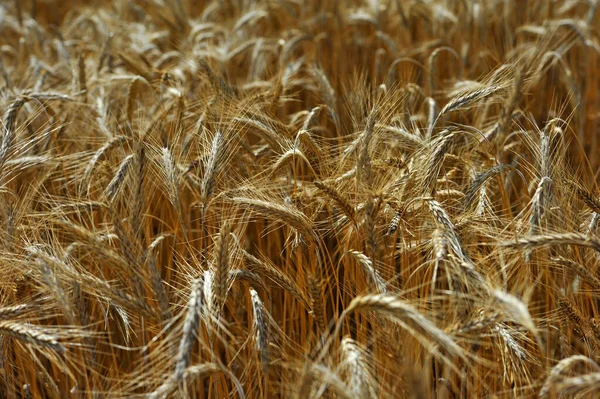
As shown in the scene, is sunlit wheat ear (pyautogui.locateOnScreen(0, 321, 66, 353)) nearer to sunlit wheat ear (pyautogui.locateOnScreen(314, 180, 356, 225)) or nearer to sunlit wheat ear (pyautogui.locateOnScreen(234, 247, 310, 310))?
sunlit wheat ear (pyautogui.locateOnScreen(234, 247, 310, 310))

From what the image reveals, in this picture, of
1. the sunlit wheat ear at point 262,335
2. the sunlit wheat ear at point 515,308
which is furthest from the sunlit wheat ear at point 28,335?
the sunlit wheat ear at point 515,308

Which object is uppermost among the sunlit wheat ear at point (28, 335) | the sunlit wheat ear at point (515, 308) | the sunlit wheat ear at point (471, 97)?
the sunlit wheat ear at point (471, 97)

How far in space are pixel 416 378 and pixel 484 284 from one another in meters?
0.42

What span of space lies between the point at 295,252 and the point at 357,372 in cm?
86

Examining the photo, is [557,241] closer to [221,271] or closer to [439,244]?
[439,244]

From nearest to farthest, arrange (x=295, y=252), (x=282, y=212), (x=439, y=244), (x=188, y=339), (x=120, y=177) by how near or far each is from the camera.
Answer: (x=188, y=339) < (x=439, y=244) < (x=282, y=212) < (x=120, y=177) < (x=295, y=252)

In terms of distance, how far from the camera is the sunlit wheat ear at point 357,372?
4.81 feet

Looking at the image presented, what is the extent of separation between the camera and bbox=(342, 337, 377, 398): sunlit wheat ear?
1466mm

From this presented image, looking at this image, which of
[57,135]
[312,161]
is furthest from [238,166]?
[57,135]

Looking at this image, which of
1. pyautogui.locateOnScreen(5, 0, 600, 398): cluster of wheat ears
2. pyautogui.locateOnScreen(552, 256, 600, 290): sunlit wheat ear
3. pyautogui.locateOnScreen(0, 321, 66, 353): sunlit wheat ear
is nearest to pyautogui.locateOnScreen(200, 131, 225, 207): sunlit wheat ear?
pyautogui.locateOnScreen(5, 0, 600, 398): cluster of wheat ears

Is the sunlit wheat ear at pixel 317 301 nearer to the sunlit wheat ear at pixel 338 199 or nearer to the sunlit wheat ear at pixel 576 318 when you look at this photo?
the sunlit wheat ear at pixel 338 199

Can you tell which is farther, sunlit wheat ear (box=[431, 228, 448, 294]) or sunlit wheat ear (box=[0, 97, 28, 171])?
sunlit wheat ear (box=[0, 97, 28, 171])

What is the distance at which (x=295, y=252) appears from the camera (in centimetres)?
233

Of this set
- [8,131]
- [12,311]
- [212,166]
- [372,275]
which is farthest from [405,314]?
[8,131]
